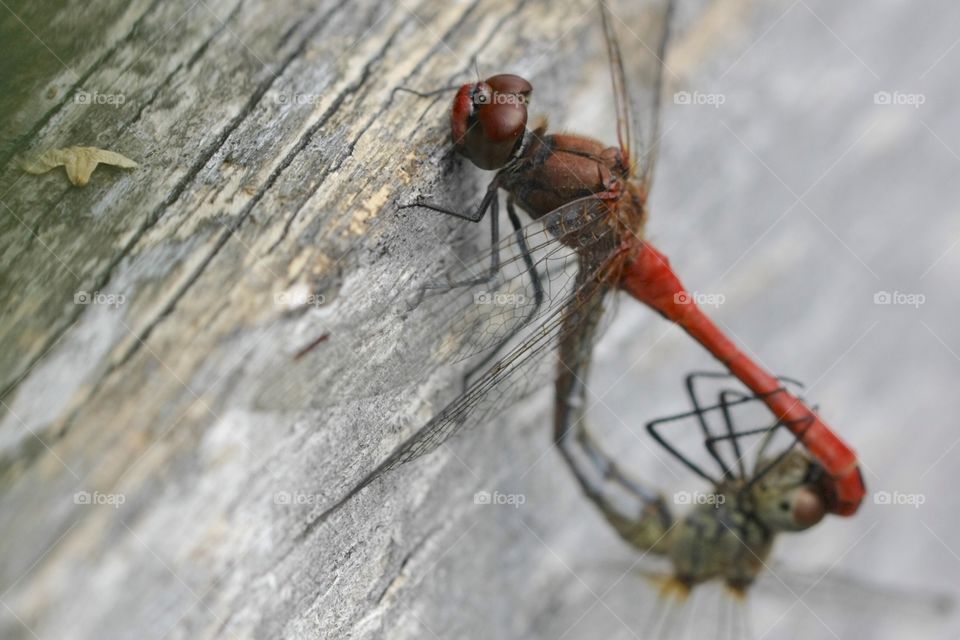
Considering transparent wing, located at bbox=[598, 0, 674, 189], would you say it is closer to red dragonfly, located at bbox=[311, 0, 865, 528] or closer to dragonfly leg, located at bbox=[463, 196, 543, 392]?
red dragonfly, located at bbox=[311, 0, 865, 528]

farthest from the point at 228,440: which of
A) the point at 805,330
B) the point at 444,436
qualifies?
the point at 805,330

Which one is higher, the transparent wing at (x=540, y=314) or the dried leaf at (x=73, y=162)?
the transparent wing at (x=540, y=314)

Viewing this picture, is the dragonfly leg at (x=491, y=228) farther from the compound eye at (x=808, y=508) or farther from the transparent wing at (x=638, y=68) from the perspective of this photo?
the compound eye at (x=808, y=508)

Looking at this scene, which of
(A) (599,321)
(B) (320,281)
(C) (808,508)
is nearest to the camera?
(B) (320,281)

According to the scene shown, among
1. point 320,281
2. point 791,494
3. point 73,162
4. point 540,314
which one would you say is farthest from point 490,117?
point 791,494

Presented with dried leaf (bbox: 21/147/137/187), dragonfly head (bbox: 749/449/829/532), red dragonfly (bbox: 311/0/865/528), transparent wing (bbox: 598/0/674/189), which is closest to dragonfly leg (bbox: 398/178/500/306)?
red dragonfly (bbox: 311/0/865/528)

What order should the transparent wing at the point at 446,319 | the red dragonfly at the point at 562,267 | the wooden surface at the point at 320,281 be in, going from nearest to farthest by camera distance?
the wooden surface at the point at 320,281 → the transparent wing at the point at 446,319 → the red dragonfly at the point at 562,267

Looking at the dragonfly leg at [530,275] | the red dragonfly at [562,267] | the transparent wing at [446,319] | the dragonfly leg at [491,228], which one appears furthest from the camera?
the dragonfly leg at [530,275]

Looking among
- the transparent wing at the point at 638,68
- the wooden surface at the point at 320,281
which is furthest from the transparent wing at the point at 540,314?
the transparent wing at the point at 638,68

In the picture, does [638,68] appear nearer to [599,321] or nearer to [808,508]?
[599,321]
